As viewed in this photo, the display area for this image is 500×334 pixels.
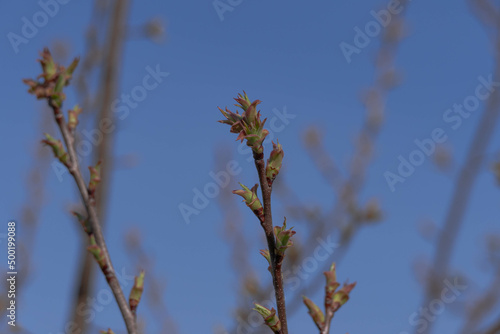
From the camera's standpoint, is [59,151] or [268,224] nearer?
[268,224]

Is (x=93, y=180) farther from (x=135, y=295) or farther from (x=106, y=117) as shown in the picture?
(x=106, y=117)

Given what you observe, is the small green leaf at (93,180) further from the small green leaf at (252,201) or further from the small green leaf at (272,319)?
the small green leaf at (272,319)

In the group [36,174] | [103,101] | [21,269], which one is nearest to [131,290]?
[103,101]

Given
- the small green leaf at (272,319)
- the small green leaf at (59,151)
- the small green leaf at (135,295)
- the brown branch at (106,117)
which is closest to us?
the small green leaf at (272,319)

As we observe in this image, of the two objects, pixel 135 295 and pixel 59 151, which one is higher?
pixel 59 151

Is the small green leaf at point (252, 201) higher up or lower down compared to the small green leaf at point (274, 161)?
lower down

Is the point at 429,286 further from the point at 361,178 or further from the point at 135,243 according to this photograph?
the point at 135,243

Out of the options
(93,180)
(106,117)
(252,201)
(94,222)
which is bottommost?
(252,201)

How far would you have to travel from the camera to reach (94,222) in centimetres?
143

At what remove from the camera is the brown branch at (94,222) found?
1304 millimetres

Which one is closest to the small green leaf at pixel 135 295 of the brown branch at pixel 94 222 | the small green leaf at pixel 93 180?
the brown branch at pixel 94 222

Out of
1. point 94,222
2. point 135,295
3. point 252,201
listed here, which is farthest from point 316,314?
point 94,222

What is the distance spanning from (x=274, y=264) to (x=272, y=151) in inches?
11.0

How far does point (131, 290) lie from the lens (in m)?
1.38
